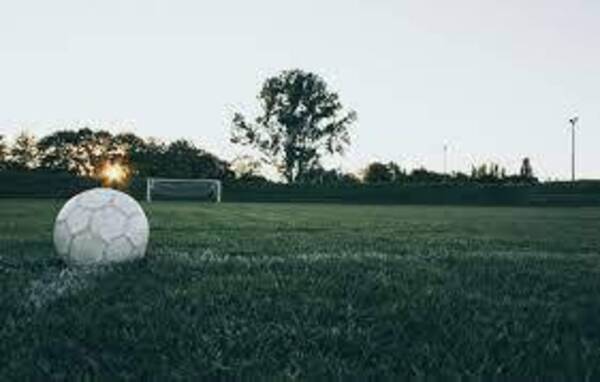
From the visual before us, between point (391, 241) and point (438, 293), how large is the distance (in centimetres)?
528

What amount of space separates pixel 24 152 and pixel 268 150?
137ft

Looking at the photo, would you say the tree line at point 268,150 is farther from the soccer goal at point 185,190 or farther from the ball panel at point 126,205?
the ball panel at point 126,205

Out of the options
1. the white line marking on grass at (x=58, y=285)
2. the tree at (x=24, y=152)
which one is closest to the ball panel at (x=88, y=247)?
the white line marking on grass at (x=58, y=285)

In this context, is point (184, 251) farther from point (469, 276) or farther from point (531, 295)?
point (531, 295)

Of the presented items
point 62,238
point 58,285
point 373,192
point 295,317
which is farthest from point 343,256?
point 373,192

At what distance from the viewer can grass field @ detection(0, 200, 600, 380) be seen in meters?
3.11

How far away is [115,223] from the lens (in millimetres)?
6129

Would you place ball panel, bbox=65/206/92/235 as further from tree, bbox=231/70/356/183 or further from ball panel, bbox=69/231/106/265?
tree, bbox=231/70/356/183

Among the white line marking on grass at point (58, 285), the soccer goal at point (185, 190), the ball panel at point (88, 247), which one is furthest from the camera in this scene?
the soccer goal at point (185, 190)

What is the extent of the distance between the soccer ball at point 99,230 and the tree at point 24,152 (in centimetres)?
10200

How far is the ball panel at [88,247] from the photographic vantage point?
19.9 ft

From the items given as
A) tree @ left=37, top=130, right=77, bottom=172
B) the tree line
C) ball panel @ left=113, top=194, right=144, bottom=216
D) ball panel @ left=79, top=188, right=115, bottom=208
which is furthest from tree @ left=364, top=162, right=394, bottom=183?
ball panel @ left=79, top=188, right=115, bottom=208

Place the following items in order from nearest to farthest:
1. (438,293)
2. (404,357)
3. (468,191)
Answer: (404,357) → (438,293) → (468,191)

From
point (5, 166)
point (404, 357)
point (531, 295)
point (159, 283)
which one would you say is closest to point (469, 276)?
point (531, 295)
